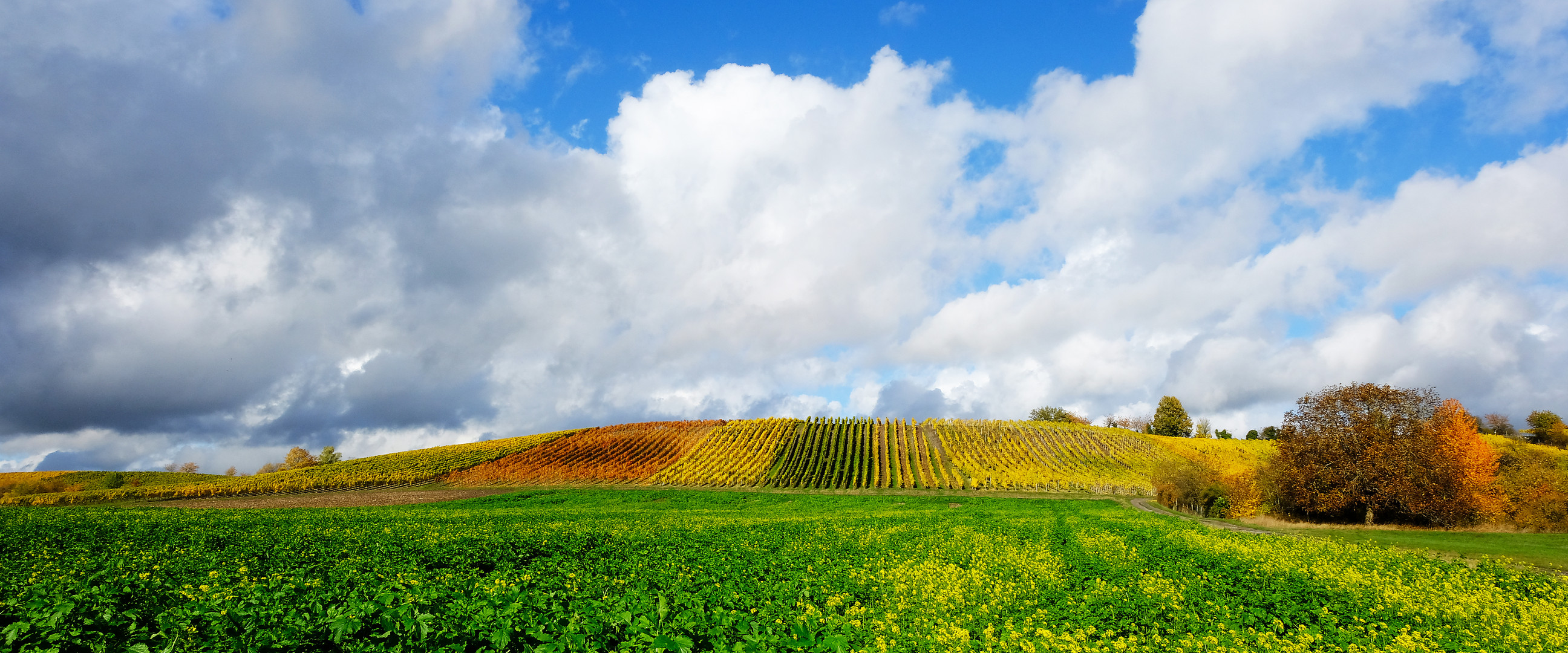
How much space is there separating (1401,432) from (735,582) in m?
47.4

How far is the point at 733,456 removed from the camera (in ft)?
306

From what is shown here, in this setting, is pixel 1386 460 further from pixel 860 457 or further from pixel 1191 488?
pixel 860 457

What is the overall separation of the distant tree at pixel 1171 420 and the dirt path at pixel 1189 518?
3412 inches

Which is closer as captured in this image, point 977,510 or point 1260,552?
point 1260,552

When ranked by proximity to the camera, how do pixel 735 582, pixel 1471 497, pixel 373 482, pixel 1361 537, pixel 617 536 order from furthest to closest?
pixel 373 482 < pixel 1471 497 < pixel 1361 537 < pixel 617 536 < pixel 735 582

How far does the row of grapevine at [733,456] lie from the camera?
80.3 meters

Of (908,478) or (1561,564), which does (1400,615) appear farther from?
(908,478)

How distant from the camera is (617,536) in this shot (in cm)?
2583

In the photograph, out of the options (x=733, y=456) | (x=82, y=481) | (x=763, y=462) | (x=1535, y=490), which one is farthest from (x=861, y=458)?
(x=82, y=481)

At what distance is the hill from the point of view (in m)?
72.6

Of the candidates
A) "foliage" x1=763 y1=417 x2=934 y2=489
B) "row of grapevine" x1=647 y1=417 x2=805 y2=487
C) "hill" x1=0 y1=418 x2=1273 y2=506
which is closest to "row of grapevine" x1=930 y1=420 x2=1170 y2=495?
"hill" x1=0 y1=418 x2=1273 y2=506

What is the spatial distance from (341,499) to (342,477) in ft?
63.4

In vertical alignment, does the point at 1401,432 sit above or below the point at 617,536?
above

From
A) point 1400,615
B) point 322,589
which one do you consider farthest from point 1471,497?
point 322,589
